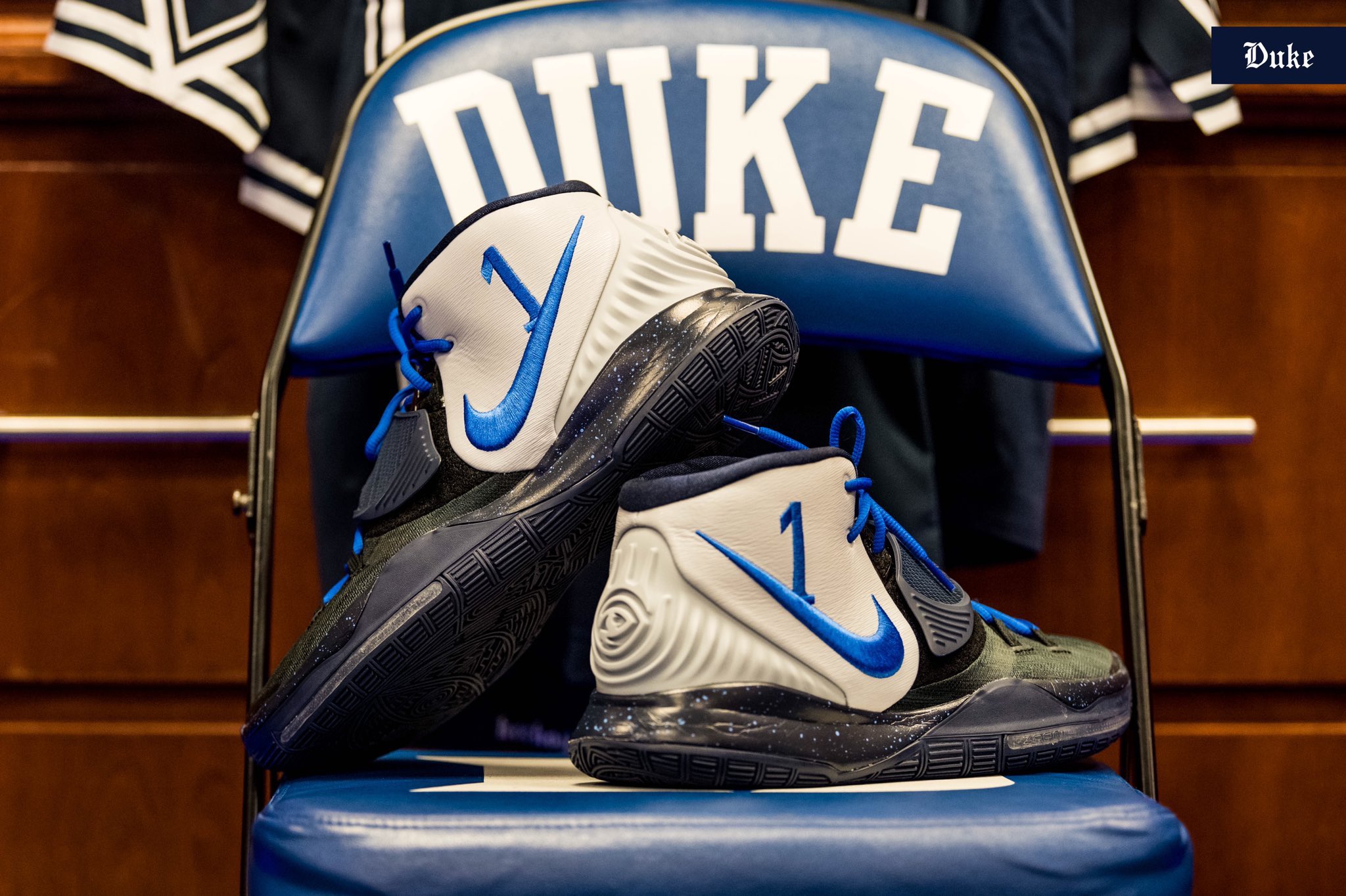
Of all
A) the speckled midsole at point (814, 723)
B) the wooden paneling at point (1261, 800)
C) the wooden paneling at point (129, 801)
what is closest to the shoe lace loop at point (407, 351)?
the speckled midsole at point (814, 723)

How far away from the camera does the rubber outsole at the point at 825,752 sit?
425 millimetres

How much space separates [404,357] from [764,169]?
27cm

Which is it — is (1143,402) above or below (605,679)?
above

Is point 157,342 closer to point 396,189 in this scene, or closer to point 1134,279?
point 396,189

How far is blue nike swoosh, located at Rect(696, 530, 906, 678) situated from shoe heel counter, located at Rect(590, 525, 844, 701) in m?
0.02

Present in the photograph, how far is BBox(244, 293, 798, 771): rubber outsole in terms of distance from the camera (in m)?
0.47

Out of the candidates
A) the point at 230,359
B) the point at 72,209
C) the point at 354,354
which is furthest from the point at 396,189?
the point at 72,209

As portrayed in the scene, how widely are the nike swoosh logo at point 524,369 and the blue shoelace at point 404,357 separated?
0.06m

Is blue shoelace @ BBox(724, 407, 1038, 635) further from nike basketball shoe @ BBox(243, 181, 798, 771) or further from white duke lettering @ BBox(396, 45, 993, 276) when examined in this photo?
white duke lettering @ BBox(396, 45, 993, 276)

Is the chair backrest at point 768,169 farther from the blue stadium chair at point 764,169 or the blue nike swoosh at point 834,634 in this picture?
the blue nike swoosh at point 834,634

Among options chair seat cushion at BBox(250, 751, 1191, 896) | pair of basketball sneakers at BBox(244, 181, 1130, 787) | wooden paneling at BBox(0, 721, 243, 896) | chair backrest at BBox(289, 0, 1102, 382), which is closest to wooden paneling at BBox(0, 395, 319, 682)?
wooden paneling at BBox(0, 721, 243, 896)

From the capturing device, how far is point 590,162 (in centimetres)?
69

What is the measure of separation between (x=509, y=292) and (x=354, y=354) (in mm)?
189

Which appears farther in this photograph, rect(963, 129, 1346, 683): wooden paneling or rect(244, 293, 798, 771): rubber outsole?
rect(963, 129, 1346, 683): wooden paneling
